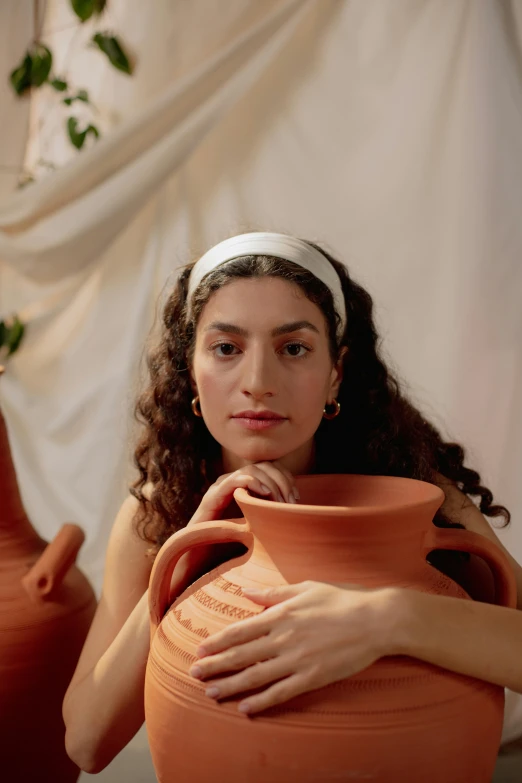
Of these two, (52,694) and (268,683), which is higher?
(268,683)

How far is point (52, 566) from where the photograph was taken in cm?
161

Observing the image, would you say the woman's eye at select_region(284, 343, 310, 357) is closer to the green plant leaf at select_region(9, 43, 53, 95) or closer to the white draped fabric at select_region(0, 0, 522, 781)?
the white draped fabric at select_region(0, 0, 522, 781)

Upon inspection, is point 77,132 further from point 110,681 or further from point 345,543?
point 345,543

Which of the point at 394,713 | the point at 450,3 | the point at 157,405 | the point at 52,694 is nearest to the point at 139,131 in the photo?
the point at 450,3

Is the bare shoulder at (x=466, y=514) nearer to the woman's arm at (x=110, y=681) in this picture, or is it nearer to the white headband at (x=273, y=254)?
the white headband at (x=273, y=254)

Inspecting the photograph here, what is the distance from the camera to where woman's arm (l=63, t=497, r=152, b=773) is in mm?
1376

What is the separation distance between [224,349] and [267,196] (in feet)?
4.76

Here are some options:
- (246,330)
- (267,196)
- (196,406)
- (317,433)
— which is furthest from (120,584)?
(267,196)

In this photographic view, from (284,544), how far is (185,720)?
24 cm

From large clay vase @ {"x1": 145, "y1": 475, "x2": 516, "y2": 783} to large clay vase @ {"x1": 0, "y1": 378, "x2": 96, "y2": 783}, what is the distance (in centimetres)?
48

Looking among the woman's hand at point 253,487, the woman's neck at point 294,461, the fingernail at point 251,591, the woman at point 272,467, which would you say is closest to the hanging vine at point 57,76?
the woman at point 272,467

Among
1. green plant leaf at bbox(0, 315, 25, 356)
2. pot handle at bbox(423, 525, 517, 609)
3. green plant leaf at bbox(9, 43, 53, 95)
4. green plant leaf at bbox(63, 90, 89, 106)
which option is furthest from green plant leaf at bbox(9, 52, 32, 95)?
pot handle at bbox(423, 525, 517, 609)

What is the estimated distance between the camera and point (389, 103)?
8.26 feet

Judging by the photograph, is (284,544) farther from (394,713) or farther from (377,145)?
(377,145)
